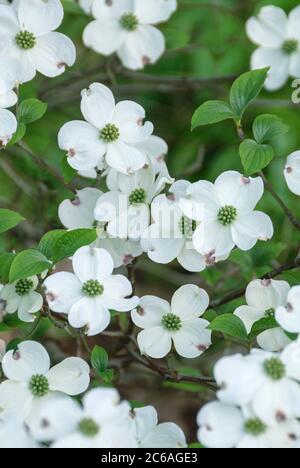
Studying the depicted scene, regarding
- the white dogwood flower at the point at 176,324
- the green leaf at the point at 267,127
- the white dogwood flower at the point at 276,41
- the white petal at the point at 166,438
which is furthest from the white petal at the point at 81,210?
the white dogwood flower at the point at 276,41

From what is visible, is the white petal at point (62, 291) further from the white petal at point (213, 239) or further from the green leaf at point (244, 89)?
the green leaf at point (244, 89)

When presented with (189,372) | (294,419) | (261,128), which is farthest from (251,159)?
(189,372)

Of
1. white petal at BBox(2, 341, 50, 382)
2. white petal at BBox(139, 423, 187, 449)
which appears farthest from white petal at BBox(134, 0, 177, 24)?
white petal at BBox(139, 423, 187, 449)

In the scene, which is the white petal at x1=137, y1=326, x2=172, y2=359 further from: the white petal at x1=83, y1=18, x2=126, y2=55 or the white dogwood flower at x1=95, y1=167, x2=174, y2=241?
the white petal at x1=83, y1=18, x2=126, y2=55

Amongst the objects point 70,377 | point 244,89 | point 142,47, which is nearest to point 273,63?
point 142,47
